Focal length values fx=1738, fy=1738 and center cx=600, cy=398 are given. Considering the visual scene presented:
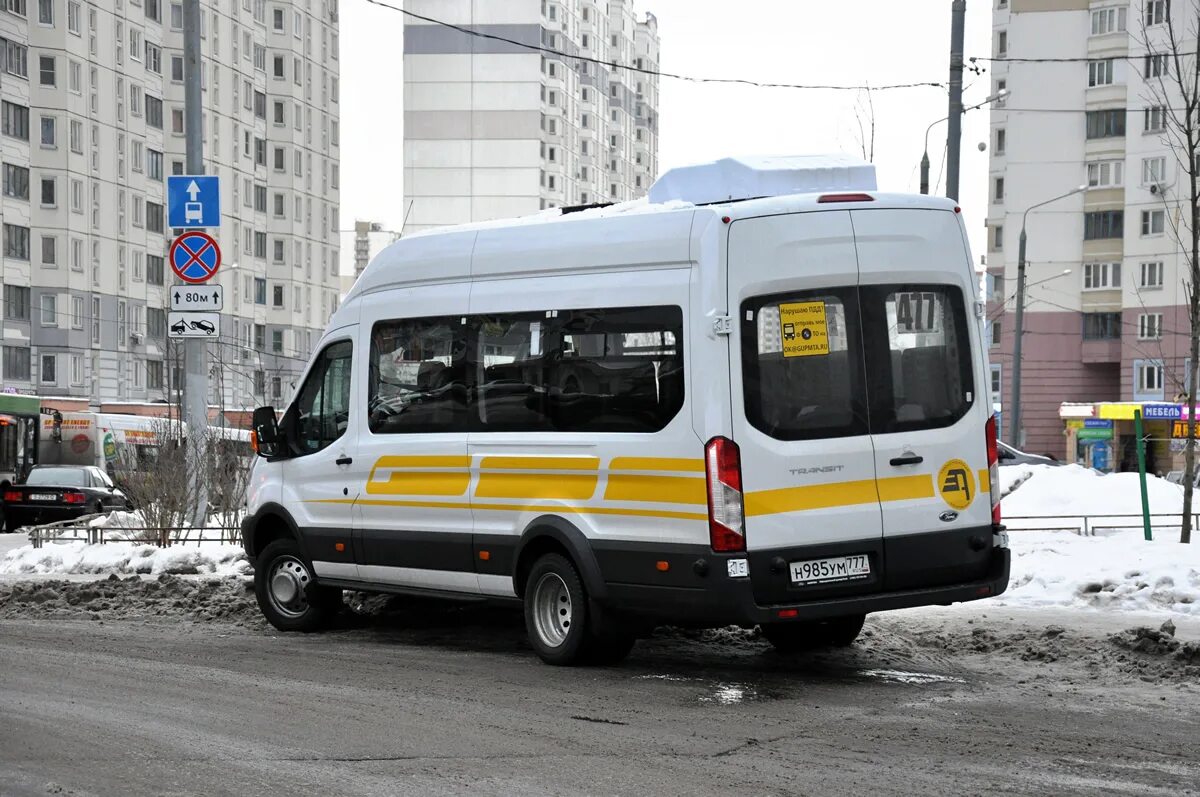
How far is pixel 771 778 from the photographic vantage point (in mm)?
6645

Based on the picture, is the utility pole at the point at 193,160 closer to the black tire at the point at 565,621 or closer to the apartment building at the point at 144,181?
the black tire at the point at 565,621

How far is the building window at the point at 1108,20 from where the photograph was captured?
237 feet

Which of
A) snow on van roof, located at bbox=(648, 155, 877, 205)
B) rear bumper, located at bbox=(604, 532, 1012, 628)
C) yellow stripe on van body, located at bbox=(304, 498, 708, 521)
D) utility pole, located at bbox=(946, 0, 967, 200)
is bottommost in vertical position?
rear bumper, located at bbox=(604, 532, 1012, 628)

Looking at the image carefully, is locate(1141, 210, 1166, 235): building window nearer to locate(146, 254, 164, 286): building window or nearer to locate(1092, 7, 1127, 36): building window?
locate(1092, 7, 1127, 36): building window

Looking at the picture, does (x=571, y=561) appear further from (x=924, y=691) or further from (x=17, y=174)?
(x=17, y=174)

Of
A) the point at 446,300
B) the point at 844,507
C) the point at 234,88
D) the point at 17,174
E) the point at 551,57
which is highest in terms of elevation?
the point at 551,57

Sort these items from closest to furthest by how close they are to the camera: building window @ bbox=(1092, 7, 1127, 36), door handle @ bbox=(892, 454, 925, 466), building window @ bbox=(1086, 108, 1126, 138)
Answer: door handle @ bbox=(892, 454, 925, 466) < building window @ bbox=(1092, 7, 1127, 36) < building window @ bbox=(1086, 108, 1126, 138)

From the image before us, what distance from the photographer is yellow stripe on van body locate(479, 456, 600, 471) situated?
32.0ft

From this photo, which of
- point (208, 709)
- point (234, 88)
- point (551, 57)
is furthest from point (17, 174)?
point (208, 709)

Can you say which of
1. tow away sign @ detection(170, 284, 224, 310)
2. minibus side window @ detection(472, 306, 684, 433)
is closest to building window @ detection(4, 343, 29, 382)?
tow away sign @ detection(170, 284, 224, 310)

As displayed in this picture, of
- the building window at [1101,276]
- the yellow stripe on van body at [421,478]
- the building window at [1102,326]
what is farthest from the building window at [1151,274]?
the yellow stripe on van body at [421,478]

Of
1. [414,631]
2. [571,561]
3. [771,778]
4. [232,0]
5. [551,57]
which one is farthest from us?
[551,57]

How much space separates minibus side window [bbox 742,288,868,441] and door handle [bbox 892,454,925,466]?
Answer: 0.24 metres

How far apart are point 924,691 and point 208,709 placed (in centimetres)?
360
